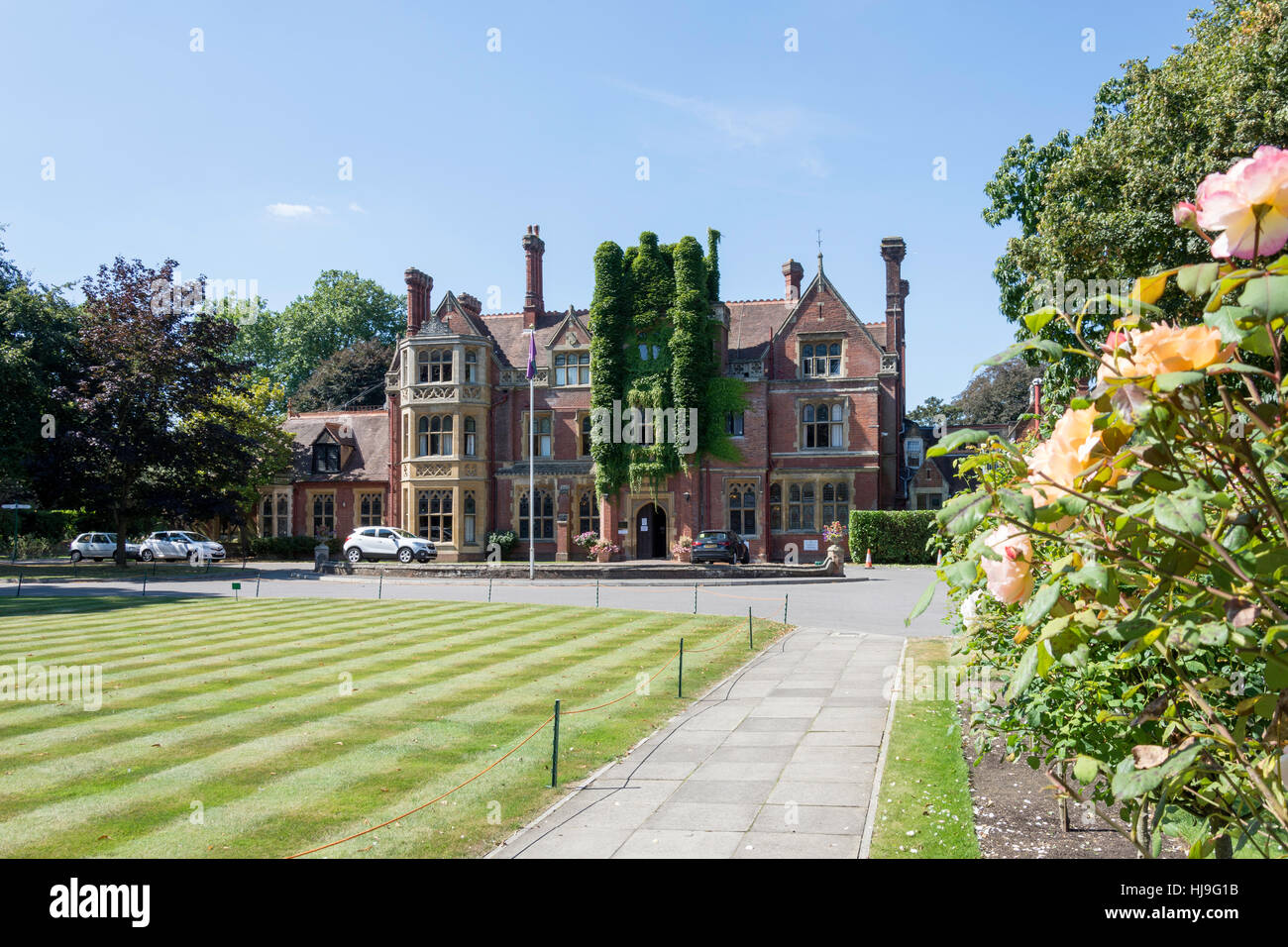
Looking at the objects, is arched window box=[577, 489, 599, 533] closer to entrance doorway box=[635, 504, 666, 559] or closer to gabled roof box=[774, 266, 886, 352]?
entrance doorway box=[635, 504, 666, 559]

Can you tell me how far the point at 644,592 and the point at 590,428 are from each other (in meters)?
17.4

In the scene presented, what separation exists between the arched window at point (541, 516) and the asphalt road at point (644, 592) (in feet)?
38.8

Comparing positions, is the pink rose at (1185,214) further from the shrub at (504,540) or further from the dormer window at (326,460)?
the dormer window at (326,460)

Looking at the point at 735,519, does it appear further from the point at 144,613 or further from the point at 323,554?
the point at 144,613

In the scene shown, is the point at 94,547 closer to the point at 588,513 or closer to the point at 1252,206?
the point at 588,513

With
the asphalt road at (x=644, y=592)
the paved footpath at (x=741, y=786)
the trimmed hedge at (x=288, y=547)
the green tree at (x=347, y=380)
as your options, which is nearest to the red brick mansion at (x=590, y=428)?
the trimmed hedge at (x=288, y=547)

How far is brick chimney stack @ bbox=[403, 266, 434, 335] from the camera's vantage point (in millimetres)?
46406

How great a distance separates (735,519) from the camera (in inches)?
1657

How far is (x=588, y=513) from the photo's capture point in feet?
144

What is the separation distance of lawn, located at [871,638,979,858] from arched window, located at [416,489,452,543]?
35.2 m

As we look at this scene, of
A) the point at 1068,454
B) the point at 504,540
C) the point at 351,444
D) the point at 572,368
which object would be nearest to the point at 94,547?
the point at 351,444

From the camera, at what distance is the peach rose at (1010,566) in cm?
217
